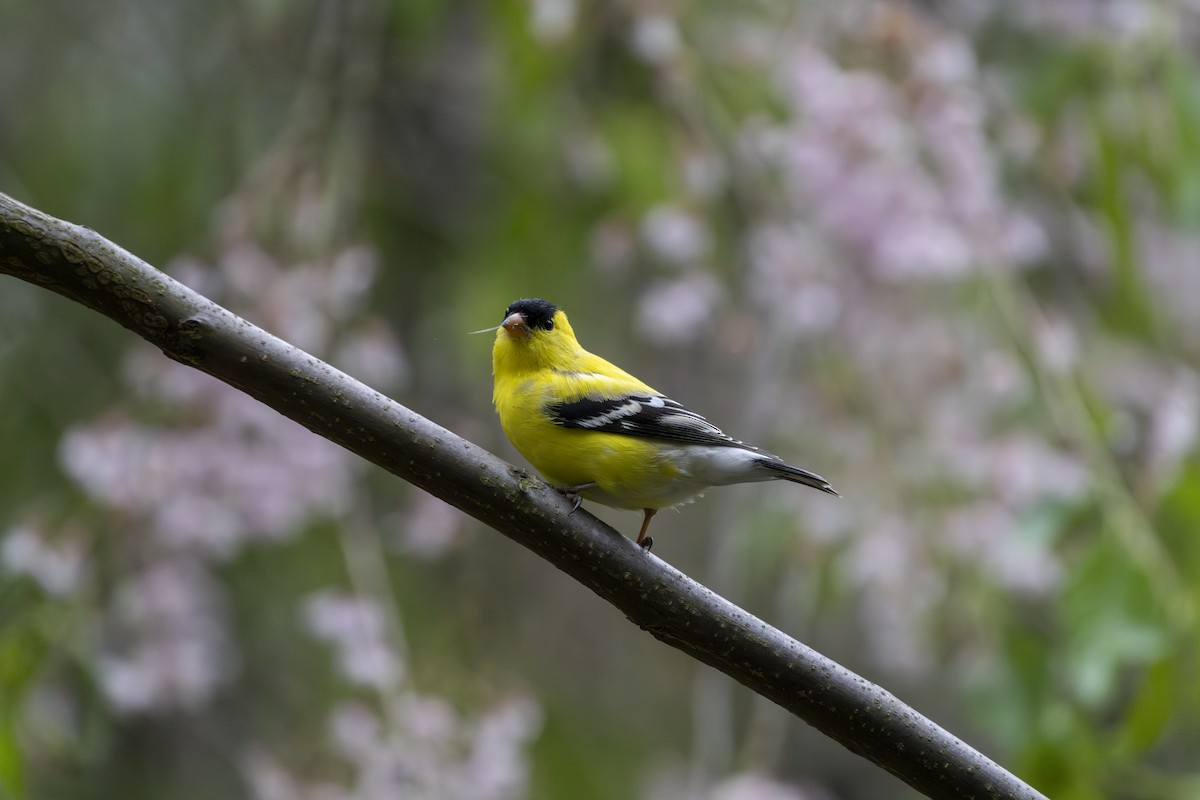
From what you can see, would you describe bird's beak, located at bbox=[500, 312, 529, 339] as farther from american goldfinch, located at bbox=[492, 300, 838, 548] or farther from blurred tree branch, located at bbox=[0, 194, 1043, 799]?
blurred tree branch, located at bbox=[0, 194, 1043, 799]

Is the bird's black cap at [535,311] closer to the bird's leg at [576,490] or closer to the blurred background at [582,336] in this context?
the bird's leg at [576,490]

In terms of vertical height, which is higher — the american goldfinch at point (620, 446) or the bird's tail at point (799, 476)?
the american goldfinch at point (620, 446)

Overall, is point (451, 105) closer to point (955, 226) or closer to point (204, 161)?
point (204, 161)

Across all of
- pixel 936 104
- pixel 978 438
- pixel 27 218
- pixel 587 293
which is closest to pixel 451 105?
pixel 587 293

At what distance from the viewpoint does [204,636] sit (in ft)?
13.1

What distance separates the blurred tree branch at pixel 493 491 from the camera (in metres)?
1.69

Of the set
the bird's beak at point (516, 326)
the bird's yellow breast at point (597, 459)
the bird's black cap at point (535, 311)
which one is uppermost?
the bird's black cap at point (535, 311)

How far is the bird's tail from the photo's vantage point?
2406mm

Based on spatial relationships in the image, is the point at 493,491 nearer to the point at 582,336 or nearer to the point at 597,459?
the point at 597,459

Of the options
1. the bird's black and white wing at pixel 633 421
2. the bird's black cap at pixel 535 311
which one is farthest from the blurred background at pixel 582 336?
the bird's black and white wing at pixel 633 421

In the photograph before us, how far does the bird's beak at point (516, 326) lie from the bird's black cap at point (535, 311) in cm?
2

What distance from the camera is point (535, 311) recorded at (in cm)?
283

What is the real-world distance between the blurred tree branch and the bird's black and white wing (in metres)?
0.68

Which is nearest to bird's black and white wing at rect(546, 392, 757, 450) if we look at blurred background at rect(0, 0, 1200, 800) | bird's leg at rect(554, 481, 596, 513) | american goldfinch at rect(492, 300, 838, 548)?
american goldfinch at rect(492, 300, 838, 548)
